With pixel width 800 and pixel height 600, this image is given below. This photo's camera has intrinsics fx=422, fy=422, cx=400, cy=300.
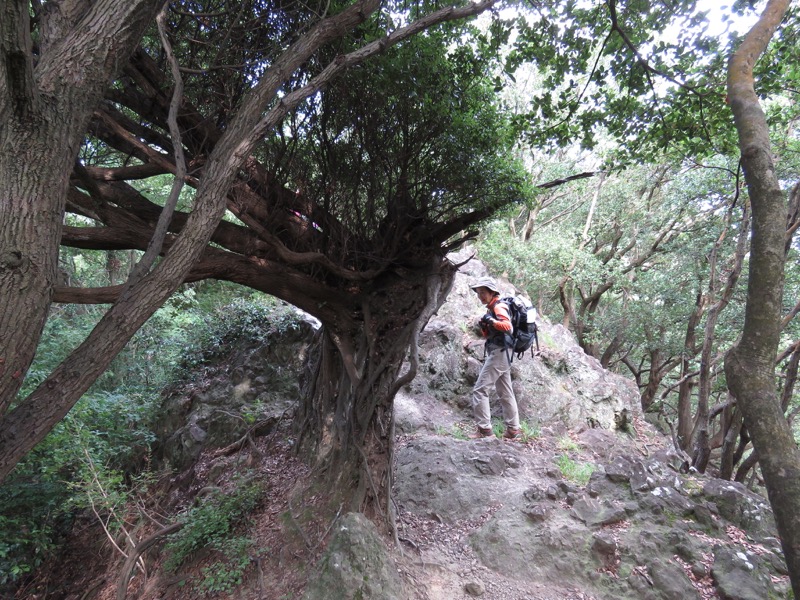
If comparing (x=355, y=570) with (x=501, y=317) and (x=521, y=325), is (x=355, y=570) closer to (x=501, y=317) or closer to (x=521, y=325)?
(x=501, y=317)

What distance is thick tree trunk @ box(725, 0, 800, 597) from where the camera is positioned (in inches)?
64.8

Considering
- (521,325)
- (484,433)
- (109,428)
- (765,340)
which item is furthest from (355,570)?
(109,428)

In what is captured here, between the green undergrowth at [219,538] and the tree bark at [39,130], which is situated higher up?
the tree bark at [39,130]

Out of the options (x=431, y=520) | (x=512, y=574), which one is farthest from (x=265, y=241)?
(x=512, y=574)

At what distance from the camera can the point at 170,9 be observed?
360 centimetres

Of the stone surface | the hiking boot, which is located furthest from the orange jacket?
the stone surface

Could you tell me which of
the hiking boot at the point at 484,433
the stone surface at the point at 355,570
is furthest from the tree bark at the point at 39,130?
the hiking boot at the point at 484,433

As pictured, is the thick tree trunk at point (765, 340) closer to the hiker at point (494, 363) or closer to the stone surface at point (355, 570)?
the stone surface at point (355, 570)

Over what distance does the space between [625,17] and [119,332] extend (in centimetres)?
550

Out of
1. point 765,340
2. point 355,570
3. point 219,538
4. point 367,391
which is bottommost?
point 219,538

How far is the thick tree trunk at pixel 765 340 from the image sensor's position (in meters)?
1.65

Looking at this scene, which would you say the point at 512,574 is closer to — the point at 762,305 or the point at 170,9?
the point at 762,305

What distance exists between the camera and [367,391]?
4500 mm

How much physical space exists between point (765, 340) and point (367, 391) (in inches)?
133
